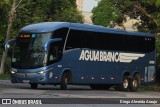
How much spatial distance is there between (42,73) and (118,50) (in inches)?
242

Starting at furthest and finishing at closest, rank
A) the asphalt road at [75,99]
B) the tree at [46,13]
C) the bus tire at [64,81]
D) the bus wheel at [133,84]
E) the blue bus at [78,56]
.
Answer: the tree at [46,13] → the bus wheel at [133,84] → the bus tire at [64,81] → the blue bus at [78,56] → the asphalt road at [75,99]

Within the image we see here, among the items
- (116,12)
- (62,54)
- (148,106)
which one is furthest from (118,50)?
(148,106)

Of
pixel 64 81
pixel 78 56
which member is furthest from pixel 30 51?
pixel 78 56

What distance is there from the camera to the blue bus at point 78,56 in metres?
28.4

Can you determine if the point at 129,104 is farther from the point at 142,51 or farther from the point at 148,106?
the point at 142,51

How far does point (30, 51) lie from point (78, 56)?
2757 mm

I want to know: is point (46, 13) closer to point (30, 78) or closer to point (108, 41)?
point (108, 41)

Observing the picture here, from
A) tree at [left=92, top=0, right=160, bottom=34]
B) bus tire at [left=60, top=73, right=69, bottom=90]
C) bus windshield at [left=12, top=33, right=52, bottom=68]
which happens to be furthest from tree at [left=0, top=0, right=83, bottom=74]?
bus tire at [left=60, top=73, right=69, bottom=90]

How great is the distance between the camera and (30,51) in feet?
93.5

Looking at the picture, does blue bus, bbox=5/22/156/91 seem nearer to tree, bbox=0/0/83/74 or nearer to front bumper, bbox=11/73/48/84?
front bumper, bbox=11/73/48/84

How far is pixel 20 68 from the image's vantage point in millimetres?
28812

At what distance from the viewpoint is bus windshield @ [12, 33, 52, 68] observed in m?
28.2

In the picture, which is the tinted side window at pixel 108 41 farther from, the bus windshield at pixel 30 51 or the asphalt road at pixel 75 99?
the asphalt road at pixel 75 99

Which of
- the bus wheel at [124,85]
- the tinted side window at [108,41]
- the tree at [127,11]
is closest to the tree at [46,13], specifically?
the tree at [127,11]
